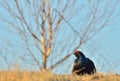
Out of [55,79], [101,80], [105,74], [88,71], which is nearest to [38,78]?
[55,79]

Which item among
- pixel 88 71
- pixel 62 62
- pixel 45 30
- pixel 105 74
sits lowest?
pixel 105 74

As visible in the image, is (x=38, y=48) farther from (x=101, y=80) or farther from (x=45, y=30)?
(x=101, y=80)

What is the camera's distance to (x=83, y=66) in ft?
33.9

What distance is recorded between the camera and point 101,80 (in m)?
8.39

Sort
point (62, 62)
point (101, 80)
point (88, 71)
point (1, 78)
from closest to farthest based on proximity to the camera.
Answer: point (1, 78)
point (101, 80)
point (88, 71)
point (62, 62)

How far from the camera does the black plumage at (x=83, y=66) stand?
10159 mm

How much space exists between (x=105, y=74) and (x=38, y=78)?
2.30 metres

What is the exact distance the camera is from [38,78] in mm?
7156

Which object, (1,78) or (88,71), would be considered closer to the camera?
(1,78)

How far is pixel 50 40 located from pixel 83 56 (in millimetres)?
4550

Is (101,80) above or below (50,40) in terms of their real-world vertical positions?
below

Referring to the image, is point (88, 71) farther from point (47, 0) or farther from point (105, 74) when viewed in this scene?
point (47, 0)

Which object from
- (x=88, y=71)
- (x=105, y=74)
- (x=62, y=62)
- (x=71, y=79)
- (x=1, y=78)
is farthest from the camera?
(x=62, y=62)

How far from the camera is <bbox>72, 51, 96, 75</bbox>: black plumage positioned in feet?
33.3
